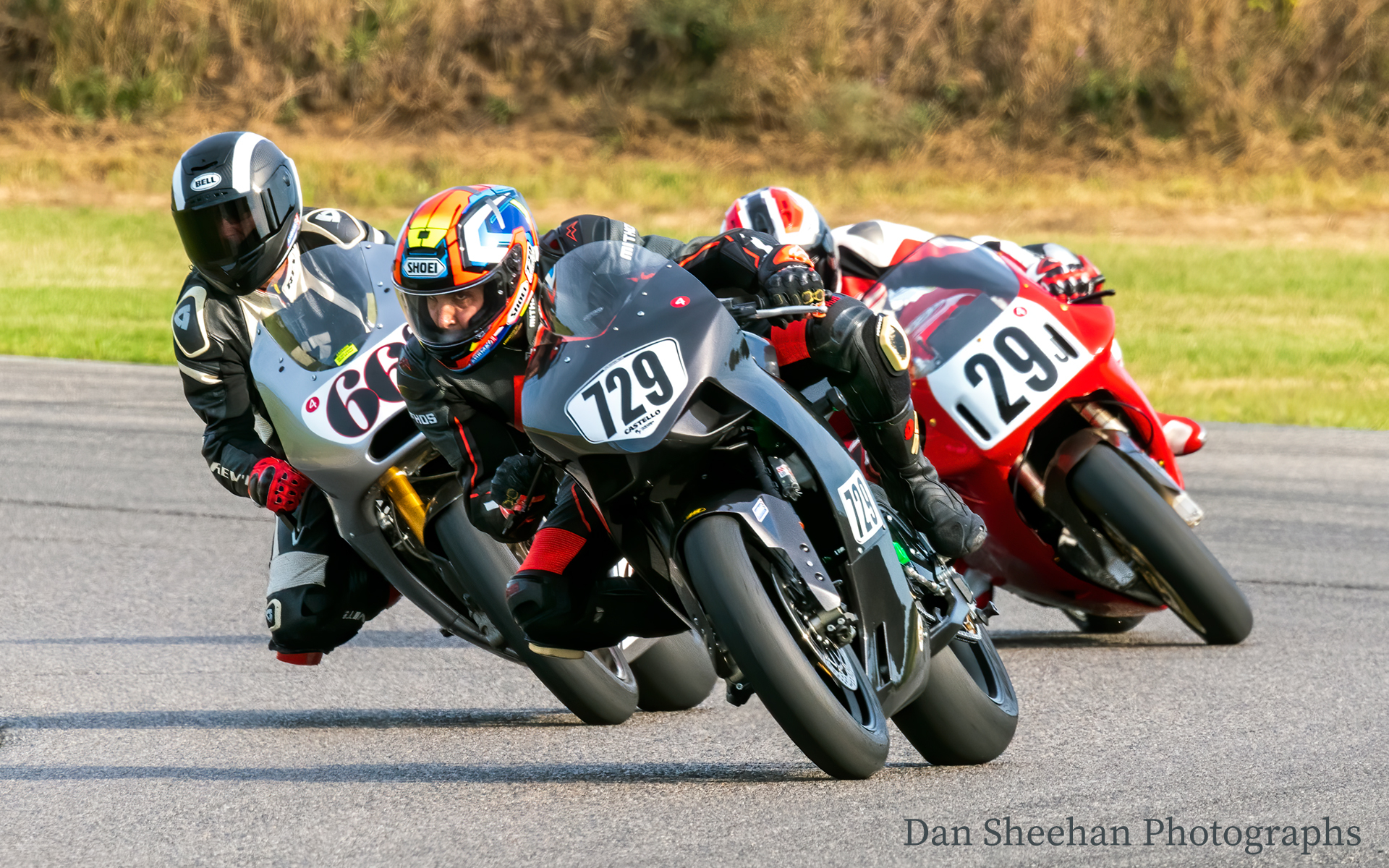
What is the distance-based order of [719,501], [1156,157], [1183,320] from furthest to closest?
1. [1156,157]
2. [1183,320]
3. [719,501]

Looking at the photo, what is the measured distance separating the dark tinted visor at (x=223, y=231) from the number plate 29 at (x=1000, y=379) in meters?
2.20

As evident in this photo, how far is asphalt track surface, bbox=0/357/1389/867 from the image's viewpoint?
387 centimetres

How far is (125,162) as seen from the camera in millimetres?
28062

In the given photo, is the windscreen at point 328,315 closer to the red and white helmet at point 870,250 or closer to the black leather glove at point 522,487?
the black leather glove at point 522,487

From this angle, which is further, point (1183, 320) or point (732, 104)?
point (732, 104)

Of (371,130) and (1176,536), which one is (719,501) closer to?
(1176,536)

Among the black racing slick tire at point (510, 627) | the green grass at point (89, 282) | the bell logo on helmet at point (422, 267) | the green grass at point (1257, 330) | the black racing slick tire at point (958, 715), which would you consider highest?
the bell logo on helmet at point (422, 267)

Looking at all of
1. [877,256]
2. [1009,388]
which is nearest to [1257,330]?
[877,256]

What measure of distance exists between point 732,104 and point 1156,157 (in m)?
7.47

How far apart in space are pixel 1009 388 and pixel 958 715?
1437mm

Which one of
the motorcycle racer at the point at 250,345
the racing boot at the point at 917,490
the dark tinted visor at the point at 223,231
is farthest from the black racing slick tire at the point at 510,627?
the dark tinted visor at the point at 223,231

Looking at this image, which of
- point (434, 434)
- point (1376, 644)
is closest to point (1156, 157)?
point (1376, 644)

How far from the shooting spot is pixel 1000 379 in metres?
5.43

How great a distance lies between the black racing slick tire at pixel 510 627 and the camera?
4785 mm
